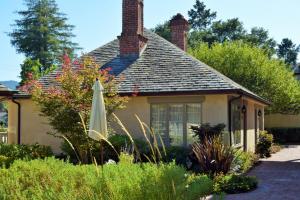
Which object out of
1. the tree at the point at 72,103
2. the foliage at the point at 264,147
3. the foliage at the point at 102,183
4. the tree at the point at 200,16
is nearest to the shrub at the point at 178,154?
the tree at the point at 72,103

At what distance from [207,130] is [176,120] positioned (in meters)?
2.06

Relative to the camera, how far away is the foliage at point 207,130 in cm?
1440

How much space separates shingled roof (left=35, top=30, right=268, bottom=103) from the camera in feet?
51.8

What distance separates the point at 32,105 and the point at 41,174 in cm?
1075

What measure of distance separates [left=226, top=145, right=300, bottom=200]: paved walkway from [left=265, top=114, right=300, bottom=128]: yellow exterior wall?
1749cm

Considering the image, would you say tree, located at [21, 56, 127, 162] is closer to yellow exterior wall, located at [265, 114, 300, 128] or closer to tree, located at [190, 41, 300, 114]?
tree, located at [190, 41, 300, 114]

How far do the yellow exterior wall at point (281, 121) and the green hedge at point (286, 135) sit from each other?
7.94 ft

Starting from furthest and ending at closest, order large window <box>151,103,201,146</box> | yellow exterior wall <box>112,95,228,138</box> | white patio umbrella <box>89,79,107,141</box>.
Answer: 1. large window <box>151,103,201,146</box>
2. yellow exterior wall <box>112,95,228,138</box>
3. white patio umbrella <box>89,79,107,141</box>

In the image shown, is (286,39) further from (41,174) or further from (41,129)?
(41,174)

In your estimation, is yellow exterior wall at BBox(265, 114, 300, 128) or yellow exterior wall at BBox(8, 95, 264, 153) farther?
yellow exterior wall at BBox(265, 114, 300, 128)

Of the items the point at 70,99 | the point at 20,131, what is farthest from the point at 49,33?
the point at 70,99

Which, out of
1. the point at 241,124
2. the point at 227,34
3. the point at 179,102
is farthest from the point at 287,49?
the point at 179,102

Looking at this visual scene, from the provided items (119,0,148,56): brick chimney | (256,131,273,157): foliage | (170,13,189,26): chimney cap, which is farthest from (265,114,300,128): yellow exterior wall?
(119,0,148,56): brick chimney

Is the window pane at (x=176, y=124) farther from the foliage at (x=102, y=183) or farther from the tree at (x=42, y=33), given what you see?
the tree at (x=42, y=33)
